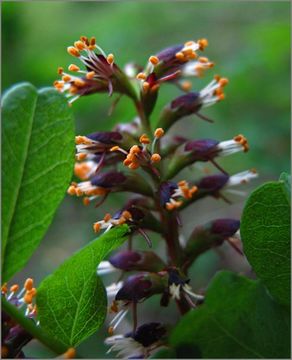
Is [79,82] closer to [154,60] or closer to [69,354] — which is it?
[154,60]

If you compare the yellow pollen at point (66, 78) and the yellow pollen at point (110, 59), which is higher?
the yellow pollen at point (110, 59)

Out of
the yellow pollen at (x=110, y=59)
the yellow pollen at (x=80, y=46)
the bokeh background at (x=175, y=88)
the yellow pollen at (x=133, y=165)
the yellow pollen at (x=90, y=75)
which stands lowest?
the bokeh background at (x=175, y=88)

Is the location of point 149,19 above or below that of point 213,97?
below

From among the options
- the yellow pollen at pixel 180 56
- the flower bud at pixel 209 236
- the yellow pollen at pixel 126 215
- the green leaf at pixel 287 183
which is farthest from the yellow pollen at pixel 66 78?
the green leaf at pixel 287 183

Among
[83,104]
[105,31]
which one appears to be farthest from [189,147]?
[105,31]

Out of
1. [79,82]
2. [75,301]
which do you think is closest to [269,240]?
[75,301]

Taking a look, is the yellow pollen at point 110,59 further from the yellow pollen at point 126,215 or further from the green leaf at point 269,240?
the green leaf at point 269,240

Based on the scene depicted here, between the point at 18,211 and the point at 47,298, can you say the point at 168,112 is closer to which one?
the point at 18,211
